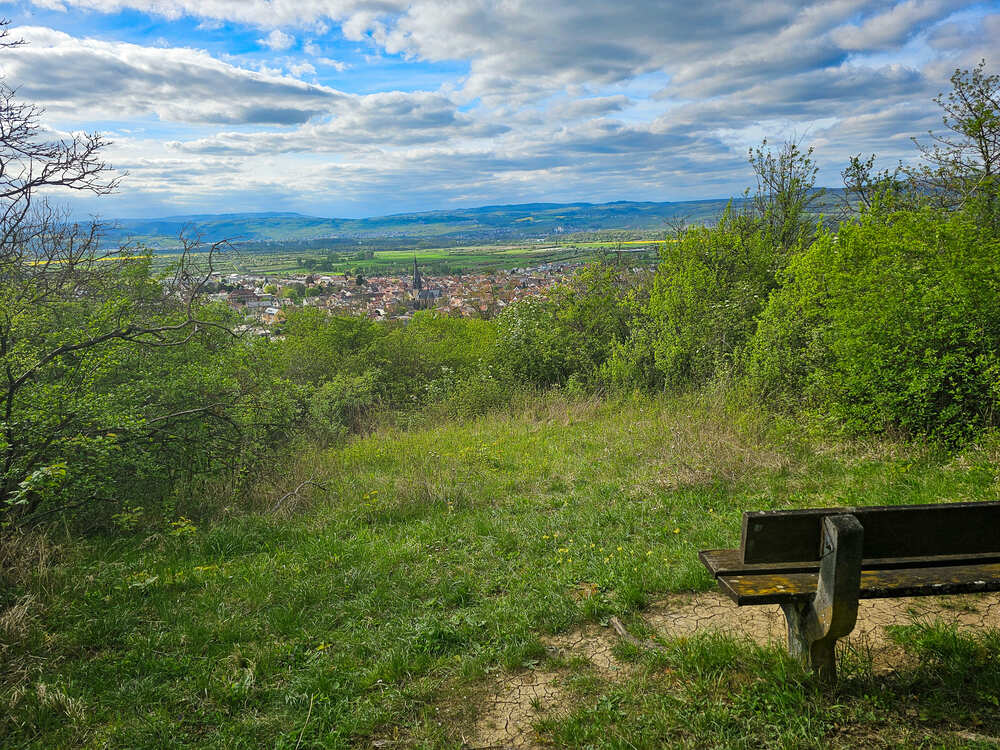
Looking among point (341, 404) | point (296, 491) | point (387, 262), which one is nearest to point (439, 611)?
point (296, 491)

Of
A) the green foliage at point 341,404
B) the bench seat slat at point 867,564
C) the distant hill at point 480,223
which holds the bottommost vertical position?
the green foliage at point 341,404

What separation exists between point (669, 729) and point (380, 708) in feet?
4.90

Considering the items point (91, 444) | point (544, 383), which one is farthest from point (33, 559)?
point (544, 383)

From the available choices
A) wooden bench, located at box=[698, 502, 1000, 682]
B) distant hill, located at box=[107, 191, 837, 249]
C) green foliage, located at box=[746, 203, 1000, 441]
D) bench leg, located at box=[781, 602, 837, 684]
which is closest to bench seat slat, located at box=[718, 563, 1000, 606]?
wooden bench, located at box=[698, 502, 1000, 682]

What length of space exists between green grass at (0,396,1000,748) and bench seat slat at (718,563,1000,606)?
48 centimetres

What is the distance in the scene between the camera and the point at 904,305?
20.1ft

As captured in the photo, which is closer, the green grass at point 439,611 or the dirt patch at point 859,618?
the green grass at point 439,611

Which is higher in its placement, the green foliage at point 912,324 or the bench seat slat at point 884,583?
the green foliage at point 912,324

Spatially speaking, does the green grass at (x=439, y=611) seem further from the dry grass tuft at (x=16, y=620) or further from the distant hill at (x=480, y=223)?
the distant hill at (x=480, y=223)

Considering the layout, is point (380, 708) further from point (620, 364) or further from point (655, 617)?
point (620, 364)

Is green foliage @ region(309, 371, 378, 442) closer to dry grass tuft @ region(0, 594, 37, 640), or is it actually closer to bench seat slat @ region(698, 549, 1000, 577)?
dry grass tuft @ region(0, 594, 37, 640)

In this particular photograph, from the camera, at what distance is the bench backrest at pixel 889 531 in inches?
104

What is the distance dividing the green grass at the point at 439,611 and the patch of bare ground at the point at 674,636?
10 cm

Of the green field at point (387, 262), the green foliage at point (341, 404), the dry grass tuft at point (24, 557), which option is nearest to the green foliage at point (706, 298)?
the green foliage at point (341, 404)
